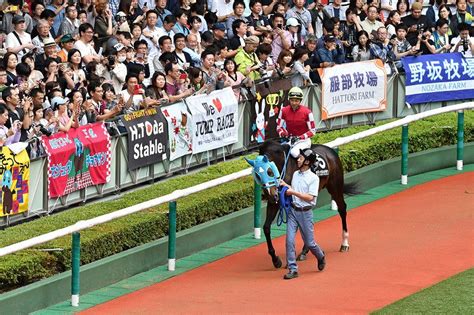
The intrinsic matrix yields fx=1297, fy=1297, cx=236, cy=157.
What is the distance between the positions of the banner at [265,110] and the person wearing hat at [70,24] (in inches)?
115

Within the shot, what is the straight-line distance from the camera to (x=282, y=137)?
1585cm

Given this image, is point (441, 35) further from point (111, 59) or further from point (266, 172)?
point (266, 172)

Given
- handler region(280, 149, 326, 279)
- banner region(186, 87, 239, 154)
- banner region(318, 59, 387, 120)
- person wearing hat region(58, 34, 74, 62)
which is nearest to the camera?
handler region(280, 149, 326, 279)

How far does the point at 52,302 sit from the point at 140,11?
9159mm

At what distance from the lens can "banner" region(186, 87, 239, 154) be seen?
61.0 ft

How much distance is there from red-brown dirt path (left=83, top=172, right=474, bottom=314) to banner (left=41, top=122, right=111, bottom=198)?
7.05ft

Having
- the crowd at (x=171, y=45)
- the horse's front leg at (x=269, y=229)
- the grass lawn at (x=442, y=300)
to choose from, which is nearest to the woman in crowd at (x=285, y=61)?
the crowd at (x=171, y=45)

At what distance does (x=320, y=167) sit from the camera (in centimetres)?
1560

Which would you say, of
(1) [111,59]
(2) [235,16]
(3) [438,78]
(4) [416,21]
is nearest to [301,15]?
(2) [235,16]

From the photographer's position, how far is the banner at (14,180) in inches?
588

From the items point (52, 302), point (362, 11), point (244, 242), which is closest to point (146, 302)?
point (52, 302)

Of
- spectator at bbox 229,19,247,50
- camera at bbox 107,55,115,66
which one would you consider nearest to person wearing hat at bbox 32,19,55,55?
camera at bbox 107,55,115,66

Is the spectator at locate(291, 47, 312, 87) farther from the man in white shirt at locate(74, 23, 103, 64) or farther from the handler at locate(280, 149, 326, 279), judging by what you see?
the handler at locate(280, 149, 326, 279)

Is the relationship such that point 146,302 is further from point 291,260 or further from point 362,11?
point 362,11
